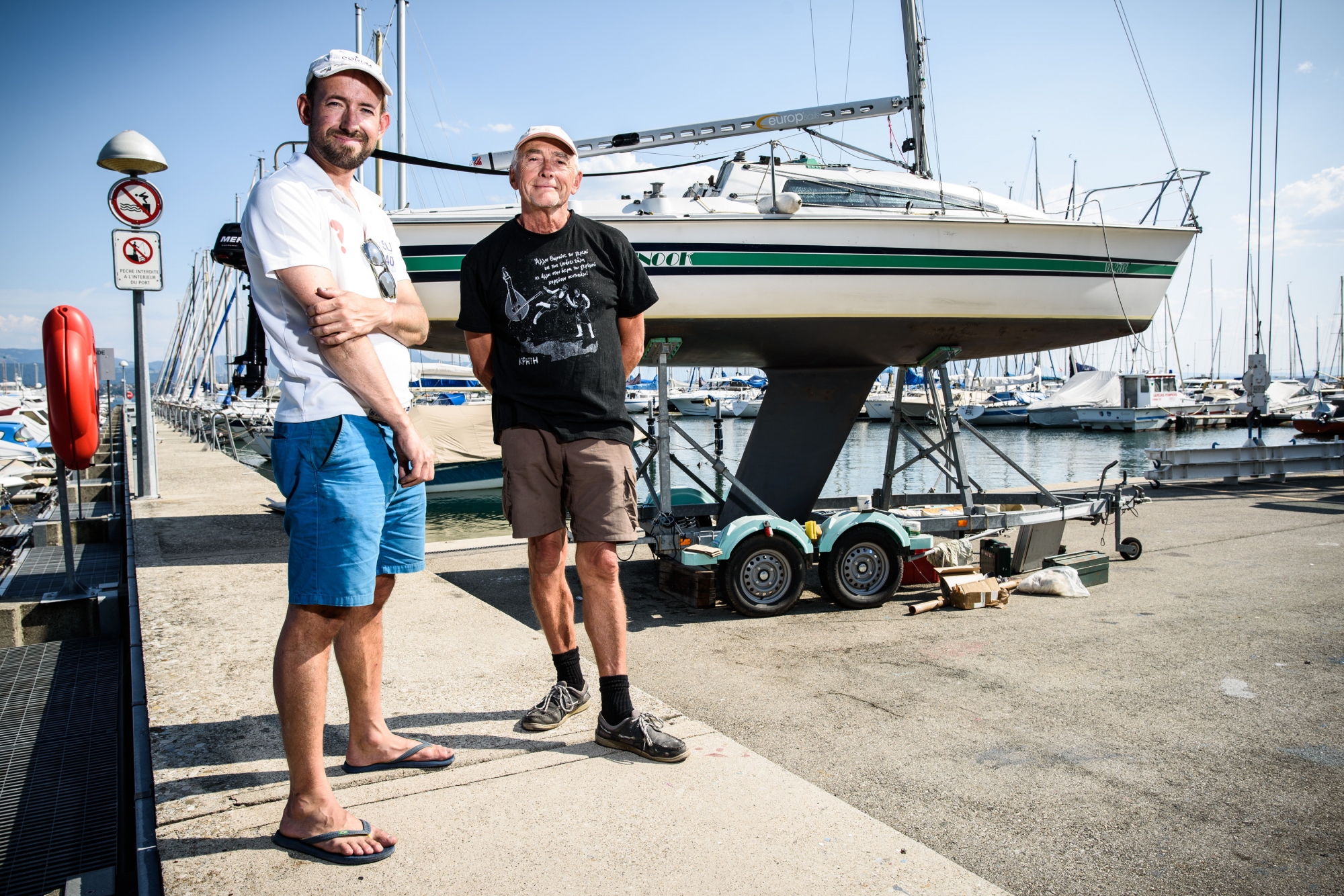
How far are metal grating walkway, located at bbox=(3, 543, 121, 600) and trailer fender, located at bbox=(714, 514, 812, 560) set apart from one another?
13.5ft

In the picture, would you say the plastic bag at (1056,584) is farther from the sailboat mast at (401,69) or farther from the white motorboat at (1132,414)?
the white motorboat at (1132,414)

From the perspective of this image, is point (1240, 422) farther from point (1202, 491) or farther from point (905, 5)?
point (905, 5)

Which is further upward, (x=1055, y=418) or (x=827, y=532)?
(x=1055, y=418)

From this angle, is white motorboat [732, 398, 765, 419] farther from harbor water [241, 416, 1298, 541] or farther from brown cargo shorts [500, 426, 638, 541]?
brown cargo shorts [500, 426, 638, 541]

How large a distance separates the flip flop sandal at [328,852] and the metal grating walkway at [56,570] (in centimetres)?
385

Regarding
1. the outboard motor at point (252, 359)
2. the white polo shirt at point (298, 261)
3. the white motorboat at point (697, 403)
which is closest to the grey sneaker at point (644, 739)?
the white polo shirt at point (298, 261)

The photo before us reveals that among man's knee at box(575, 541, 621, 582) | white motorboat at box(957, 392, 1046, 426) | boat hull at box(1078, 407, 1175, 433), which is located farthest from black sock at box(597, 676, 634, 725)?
boat hull at box(1078, 407, 1175, 433)

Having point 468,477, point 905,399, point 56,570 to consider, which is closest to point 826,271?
point 56,570

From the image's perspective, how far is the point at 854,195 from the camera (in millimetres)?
7090

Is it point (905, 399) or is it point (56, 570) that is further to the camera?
point (905, 399)

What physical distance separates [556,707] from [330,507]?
1148 mm

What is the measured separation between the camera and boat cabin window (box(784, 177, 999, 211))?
7031 millimetres

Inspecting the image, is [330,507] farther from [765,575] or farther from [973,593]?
[973,593]

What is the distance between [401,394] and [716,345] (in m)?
5.23
